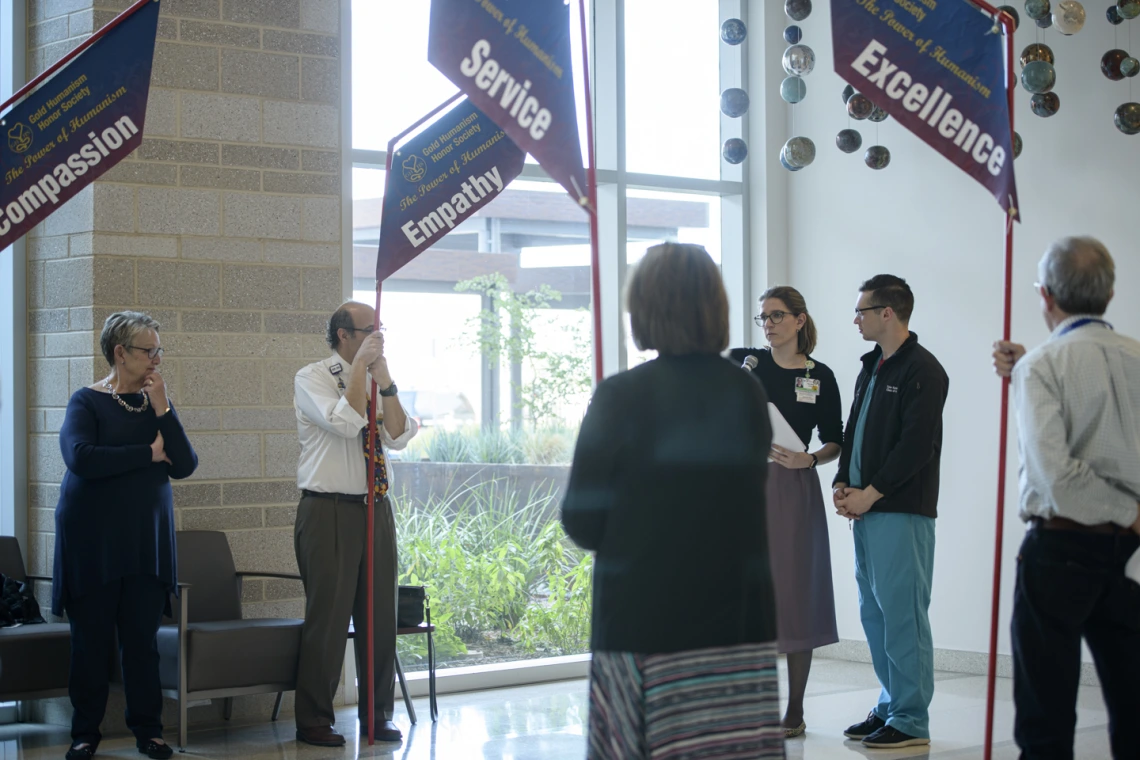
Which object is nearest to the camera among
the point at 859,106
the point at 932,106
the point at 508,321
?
the point at 932,106

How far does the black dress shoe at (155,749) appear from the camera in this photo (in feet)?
15.0

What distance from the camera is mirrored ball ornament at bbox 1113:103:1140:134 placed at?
206 inches

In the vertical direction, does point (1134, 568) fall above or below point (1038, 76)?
below

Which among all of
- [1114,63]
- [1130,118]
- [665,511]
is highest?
[1114,63]

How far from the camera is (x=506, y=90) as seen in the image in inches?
125

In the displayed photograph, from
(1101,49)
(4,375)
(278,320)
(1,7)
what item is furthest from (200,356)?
(1101,49)

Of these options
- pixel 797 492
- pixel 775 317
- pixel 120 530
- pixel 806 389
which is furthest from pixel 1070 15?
pixel 120 530

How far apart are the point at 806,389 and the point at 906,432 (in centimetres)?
51

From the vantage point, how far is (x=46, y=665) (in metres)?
4.82

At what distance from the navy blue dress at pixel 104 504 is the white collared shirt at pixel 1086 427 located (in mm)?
3135

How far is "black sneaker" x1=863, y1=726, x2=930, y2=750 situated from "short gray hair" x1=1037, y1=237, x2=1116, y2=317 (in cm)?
219

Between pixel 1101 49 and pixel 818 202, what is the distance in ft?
6.03

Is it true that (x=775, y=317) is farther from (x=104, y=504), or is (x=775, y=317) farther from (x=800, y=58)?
(x=104, y=504)

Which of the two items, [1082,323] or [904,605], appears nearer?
[1082,323]
